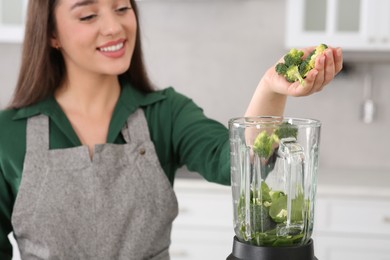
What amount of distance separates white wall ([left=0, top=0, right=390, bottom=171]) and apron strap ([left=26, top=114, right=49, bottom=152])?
1.88m

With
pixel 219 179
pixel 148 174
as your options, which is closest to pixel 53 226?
pixel 148 174

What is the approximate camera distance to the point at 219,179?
5.07 feet

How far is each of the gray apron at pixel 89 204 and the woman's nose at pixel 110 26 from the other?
26cm

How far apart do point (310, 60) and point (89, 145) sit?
28.3 inches

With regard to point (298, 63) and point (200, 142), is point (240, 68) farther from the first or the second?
point (298, 63)

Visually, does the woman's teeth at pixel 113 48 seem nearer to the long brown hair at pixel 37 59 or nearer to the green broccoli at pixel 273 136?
the long brown hair at pixel 37 59

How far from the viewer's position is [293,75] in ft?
3.77

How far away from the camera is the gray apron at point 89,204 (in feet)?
5.20

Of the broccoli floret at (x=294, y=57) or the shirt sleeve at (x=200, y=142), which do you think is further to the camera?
the shirt sleeve at (x=200, y=142)

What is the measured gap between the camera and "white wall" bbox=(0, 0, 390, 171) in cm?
342

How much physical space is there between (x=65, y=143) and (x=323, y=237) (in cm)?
160

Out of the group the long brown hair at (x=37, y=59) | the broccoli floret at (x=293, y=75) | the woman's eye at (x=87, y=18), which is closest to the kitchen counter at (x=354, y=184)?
the long brown hair at (x=37, y=59)

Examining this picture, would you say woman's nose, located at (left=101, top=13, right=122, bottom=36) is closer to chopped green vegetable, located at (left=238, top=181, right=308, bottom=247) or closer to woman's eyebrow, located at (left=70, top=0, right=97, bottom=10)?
woman's eyebrow, located at (left=70, top=0, right=97, bottom=10)

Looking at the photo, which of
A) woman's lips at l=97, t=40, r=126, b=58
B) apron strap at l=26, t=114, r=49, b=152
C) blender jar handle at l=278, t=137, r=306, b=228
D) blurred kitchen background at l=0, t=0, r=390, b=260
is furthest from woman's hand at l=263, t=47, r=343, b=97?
blurred kitchen background at l=0, t=0, r=390, b=260
